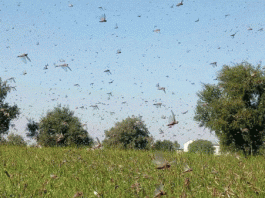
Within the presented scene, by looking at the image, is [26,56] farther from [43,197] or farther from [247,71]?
[247,71]

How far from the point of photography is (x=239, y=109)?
141 feet

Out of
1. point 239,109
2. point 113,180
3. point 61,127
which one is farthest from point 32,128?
point 113,180

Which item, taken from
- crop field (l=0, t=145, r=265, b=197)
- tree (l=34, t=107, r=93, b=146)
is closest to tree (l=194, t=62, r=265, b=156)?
tree (l=34, t=107, r=93, b=146)

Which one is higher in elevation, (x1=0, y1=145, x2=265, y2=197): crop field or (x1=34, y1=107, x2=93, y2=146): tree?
(x1=34, y1=107, x2=93, y2=146): tree

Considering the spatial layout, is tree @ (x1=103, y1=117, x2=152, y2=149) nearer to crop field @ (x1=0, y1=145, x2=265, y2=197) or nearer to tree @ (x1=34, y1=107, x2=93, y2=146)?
tree @ (x1=34, y1=107, x2=93, y2=146)

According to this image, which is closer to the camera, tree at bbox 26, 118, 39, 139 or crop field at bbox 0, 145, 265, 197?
crop field at bbox 0, 145, 265, 197

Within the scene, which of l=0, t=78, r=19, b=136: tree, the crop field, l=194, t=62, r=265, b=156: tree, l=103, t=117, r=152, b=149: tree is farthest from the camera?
l=103, t=117, r=152, b=149: tree

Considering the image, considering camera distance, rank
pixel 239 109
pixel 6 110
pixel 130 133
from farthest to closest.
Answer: pixel 130 133 → pixel 6 110 → pixel 239 109

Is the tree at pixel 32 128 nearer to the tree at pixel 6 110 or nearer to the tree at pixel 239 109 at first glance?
the tree at pixel 6 110

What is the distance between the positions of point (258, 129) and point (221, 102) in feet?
20.3

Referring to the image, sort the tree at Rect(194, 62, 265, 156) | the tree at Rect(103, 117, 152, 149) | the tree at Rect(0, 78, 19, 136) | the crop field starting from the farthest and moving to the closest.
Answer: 1. the tree at Rect(103, 117, 152, 149)
2. the tree at Rect(0, 78, 19, 136)
3. the tree at Rect(194, 62, 265, 156)
4. the crop field

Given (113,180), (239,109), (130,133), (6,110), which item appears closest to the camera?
(113,180)

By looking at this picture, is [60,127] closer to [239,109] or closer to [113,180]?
[239,109]

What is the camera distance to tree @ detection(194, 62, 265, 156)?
4234cm
